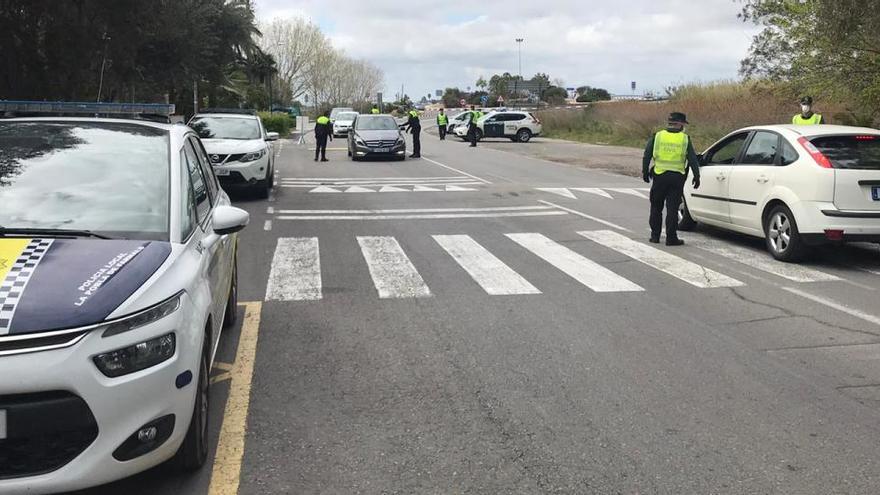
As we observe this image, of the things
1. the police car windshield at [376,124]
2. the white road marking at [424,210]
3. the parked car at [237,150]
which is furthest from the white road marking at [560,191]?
the police car windshield at [376,124]

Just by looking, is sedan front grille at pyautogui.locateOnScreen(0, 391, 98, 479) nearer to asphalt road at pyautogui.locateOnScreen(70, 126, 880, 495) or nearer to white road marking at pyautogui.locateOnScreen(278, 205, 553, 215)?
asphalt road at pyautogui.locateOnScreen(70, 126, 880, 495)

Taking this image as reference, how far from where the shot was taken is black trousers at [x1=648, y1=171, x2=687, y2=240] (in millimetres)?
10438

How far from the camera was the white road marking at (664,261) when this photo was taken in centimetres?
826

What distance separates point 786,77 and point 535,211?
13.9 metres

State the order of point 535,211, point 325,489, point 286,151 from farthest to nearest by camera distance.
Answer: point 286,151
point 535,211
point 325,489

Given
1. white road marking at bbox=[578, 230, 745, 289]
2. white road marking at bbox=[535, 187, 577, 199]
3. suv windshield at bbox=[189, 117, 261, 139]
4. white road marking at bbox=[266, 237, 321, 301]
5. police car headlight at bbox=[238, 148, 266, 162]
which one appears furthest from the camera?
white road marking at bbox=[535, 187, 577, 199]

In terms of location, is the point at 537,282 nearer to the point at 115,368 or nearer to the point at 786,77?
the point at 115,368

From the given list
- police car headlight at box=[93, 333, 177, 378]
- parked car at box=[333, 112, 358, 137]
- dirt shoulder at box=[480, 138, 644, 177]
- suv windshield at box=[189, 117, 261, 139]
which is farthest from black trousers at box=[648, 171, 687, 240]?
parked car at box=[333, 112, 358, 137]

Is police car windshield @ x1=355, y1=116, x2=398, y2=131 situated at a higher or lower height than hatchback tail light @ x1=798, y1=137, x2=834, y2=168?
higher

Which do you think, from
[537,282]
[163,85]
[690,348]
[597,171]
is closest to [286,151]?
[163,85]

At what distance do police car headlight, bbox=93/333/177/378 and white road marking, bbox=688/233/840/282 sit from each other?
7.01 meters

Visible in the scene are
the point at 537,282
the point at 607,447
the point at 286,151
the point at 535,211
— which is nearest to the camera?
the point at 607,447

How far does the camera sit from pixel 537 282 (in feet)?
26.6

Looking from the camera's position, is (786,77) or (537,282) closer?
(537,282)
